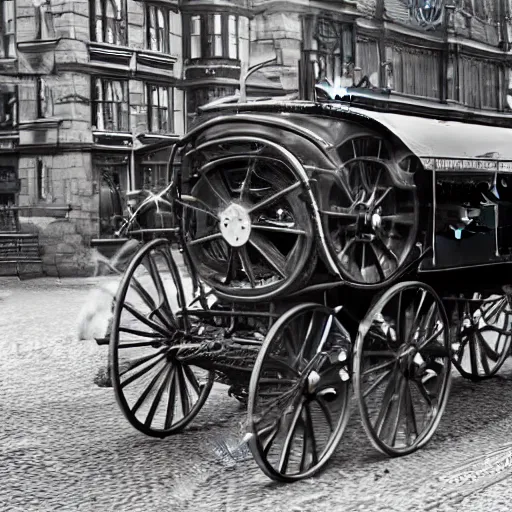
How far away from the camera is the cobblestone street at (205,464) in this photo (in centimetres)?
462

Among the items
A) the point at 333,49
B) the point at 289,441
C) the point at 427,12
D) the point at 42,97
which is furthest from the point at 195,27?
the point at 289,441

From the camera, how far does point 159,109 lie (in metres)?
16.3

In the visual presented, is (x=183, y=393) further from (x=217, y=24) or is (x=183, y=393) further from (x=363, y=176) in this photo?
(x=217, y=24)

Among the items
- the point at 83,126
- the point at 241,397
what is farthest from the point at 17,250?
the point at 241,397

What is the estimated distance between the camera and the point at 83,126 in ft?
52.1

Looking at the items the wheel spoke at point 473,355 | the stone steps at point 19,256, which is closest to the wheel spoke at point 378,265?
the wheel spoke at point 473,355

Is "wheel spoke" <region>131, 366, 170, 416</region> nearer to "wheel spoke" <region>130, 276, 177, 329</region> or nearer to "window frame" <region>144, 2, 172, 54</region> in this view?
"wheel spoke" <region>130, 276, 177, 329</region>

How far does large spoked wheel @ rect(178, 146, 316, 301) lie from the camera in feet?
16.9

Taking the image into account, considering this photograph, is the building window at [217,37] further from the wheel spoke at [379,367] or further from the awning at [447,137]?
the wheel spoke at [379,367]

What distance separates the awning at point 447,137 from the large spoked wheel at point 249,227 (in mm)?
604

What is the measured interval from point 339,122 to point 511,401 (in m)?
2.66

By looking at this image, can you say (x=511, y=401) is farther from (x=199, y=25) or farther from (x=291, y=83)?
(x=199, y=25)

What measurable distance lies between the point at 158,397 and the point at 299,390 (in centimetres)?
115

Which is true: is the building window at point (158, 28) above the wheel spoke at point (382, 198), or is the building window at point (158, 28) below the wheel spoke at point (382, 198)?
above
